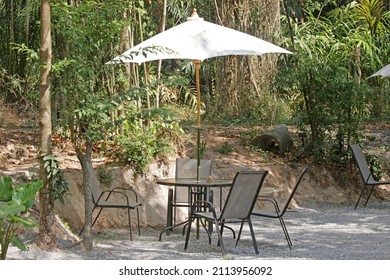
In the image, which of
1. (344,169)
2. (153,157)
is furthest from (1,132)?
(344,169)

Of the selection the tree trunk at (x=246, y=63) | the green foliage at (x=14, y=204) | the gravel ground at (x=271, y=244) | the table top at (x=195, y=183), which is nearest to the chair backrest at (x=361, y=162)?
the gravel ground at (x=271, y=244)

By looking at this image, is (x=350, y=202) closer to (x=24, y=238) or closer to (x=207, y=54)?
(x=207, y=54)

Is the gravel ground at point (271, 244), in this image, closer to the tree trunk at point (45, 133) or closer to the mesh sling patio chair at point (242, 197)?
the tree trunk at point (45, 133)

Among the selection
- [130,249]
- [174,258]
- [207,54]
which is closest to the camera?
[174,258]

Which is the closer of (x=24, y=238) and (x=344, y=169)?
A: (x=24, y=238)

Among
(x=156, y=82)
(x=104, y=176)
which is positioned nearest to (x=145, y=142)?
(x=104, y=176)

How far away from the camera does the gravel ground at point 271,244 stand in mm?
7449

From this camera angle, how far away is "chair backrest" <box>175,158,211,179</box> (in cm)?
914

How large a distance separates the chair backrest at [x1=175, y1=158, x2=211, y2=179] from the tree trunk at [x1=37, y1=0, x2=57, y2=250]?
1987mm

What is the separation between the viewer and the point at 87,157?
25.3 ft

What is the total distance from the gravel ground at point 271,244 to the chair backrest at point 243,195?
375mm

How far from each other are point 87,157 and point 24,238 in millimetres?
966

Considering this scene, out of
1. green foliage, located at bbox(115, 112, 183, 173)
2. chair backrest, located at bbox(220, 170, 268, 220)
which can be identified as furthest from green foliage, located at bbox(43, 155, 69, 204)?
green foliage, located at bbox(115, 112, 183, 173)

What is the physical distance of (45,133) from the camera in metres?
7.48
